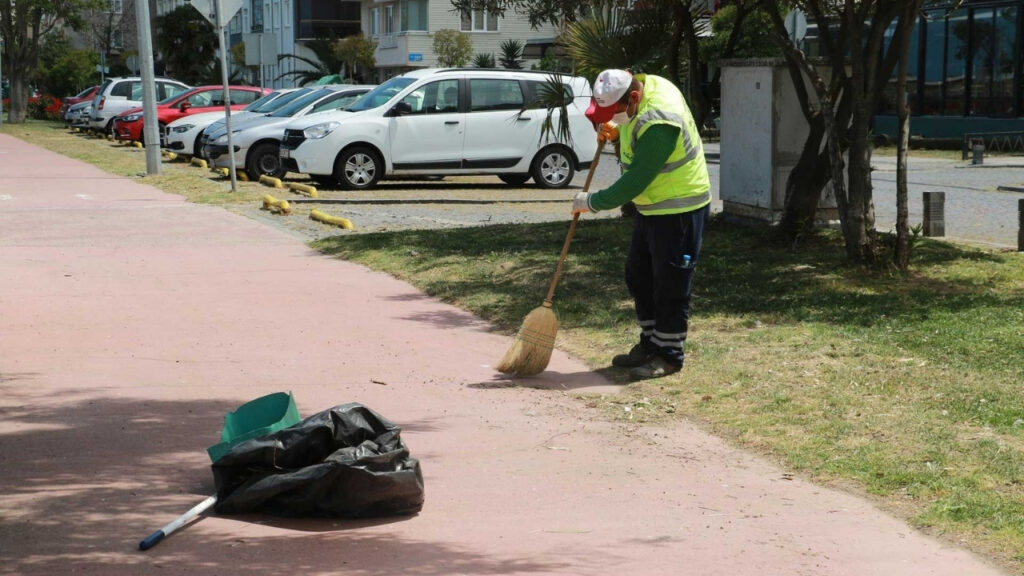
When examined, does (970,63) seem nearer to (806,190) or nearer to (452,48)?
(806,190)

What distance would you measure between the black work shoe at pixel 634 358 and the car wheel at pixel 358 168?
41.4 feet

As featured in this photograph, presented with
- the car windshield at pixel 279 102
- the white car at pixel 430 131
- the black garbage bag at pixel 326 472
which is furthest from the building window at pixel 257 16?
the black garbage bag at pixel 326 472

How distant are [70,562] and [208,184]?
16.4m

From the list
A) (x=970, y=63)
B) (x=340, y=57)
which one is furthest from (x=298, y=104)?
(x=340, y=57)

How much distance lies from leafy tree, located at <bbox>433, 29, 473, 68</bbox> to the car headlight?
39.0 metres

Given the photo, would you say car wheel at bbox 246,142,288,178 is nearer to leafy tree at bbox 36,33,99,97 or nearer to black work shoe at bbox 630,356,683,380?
black work shoe at bbox 630,356,683,380

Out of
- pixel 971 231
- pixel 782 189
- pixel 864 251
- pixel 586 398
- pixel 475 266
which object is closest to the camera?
pixel 586 398

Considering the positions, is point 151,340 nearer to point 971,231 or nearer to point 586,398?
point 586,398

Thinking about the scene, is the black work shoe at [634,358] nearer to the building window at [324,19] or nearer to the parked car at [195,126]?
the parked car at [195,126]

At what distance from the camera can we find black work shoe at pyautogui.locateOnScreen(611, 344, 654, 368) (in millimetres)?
7785

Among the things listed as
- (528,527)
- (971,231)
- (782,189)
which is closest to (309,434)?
(528,527)

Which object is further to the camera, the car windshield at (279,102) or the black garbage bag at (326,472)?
the car windshield at (279,102)

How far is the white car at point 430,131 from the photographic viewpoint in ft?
65.3

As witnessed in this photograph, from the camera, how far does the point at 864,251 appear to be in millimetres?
10617
